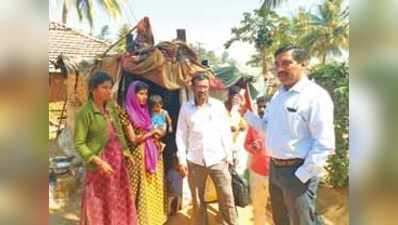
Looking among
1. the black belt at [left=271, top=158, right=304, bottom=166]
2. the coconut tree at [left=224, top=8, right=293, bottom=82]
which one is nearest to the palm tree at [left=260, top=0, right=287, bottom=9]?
the coconut tree at [left=224, top=8, right=293, bottom=82]

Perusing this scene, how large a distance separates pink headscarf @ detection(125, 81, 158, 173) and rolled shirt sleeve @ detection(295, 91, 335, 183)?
693mm

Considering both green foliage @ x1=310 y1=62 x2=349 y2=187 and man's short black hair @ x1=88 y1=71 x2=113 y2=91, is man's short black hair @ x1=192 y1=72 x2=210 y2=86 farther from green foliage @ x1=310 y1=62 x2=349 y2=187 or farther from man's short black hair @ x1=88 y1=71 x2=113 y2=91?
green foliage @ x1=310 y1=62 x2=349 y2=187

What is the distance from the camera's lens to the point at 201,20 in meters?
2.71

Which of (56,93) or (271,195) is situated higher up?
(56,93)

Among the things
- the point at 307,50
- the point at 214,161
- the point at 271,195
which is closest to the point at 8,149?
the point at 214,161

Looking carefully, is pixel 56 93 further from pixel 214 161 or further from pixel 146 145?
pixel 214 161

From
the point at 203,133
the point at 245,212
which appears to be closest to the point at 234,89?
the point at 203,133

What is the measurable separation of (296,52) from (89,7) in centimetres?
97

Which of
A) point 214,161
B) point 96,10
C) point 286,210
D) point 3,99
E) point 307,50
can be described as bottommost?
point 286,210

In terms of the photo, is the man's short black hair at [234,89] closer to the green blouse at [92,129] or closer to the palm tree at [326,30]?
the palm tree at [326,30]

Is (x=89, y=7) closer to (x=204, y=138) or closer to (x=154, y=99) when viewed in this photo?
(x=154, y=99)

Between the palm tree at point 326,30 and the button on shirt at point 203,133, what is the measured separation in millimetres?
509

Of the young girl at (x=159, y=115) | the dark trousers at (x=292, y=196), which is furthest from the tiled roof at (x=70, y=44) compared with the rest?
the dark trousers at (x=292, y=196)

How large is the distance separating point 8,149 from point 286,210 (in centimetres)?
130
